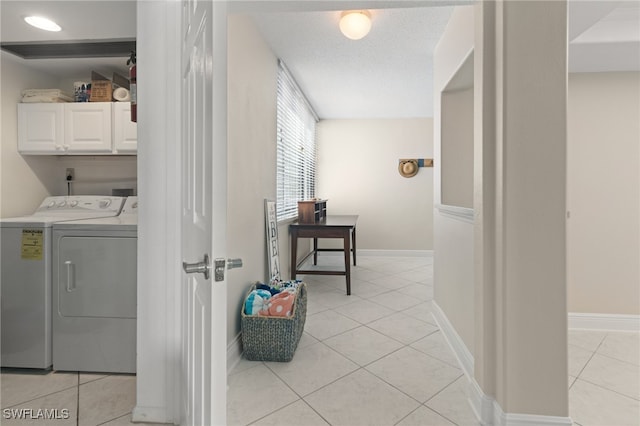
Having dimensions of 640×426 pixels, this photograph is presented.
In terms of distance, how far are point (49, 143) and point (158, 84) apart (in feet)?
6.90

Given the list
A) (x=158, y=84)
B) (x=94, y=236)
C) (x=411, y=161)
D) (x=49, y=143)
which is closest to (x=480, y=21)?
(x=158, y=84)

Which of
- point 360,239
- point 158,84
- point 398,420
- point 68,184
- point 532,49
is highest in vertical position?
point 532,49

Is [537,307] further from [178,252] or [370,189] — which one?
[370,189]

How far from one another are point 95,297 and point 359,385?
1676 millimetres

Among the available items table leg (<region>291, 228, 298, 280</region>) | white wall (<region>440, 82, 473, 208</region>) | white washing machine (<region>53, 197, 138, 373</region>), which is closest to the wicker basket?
white washing machine (<region>53, 197, 138, 373</region>)

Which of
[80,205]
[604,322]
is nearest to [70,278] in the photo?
[80,205]

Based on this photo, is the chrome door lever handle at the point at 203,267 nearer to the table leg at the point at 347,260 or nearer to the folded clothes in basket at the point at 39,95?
the table leg at the point at 347,260

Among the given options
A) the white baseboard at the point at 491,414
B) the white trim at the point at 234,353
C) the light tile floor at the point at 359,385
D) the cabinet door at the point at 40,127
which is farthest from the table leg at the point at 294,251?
the cabinet door at the point at 40,127

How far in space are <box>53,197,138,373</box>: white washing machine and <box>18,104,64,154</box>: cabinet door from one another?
4.24ft

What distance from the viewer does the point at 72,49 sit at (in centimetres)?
277

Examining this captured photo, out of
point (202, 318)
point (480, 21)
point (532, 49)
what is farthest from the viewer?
point (480, 21)

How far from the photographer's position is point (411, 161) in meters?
5.71

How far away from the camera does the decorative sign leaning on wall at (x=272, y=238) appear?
9.41 feet

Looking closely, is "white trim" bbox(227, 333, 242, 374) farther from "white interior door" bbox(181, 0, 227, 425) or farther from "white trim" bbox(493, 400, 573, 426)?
"white trim" bbox(493, 400, 573, 426)
